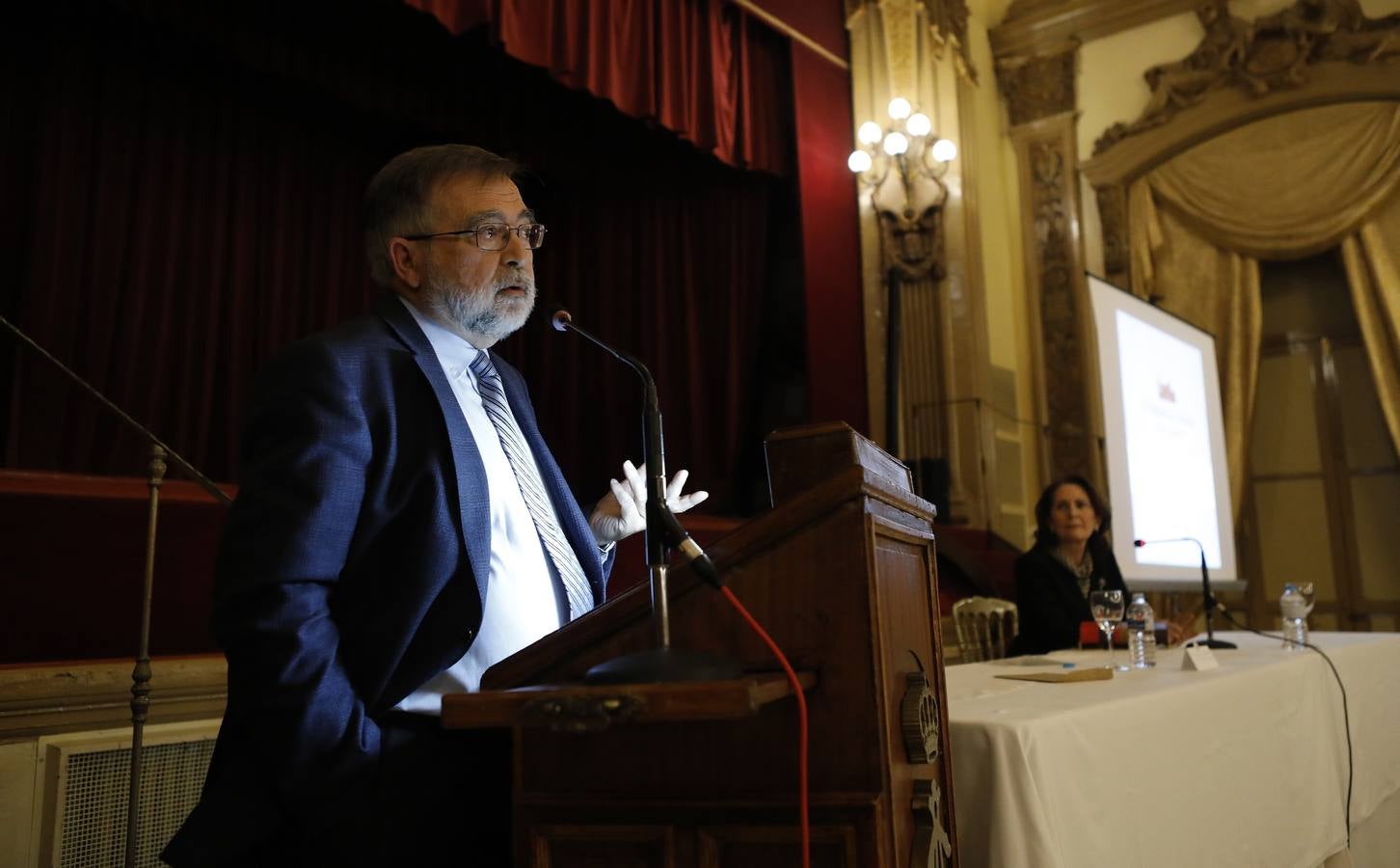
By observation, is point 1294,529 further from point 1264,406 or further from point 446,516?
point 446,516

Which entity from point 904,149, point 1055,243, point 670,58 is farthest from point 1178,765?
point 1055,243

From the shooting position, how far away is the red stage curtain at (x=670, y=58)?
4.25 metres

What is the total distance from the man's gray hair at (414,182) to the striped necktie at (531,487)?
0.21 meters

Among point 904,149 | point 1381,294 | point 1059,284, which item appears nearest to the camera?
point 904,149

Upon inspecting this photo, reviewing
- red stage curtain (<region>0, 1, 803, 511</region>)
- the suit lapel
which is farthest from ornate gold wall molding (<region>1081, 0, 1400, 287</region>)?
the suit lapel

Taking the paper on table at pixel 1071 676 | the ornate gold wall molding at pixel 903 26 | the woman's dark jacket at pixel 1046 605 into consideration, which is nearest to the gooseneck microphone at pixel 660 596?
the paper on table at pixel 1071 676

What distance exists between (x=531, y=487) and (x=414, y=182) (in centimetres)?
47

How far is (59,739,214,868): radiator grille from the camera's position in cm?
224

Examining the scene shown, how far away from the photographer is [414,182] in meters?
1.55

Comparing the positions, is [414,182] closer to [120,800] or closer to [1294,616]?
[120,800]

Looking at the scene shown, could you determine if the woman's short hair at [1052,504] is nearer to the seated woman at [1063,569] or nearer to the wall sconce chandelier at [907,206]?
the seated woman at [1063,569]

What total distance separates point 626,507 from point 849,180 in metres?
4.83

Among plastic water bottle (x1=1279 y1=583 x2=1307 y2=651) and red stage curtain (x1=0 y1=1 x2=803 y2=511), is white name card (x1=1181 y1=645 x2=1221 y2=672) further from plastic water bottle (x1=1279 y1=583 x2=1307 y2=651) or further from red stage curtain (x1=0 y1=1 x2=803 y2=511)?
red stage curtain (x1=0 y1=1 x2=803 y2=511)

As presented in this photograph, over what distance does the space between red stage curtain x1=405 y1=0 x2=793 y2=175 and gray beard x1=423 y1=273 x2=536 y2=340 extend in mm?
2570
